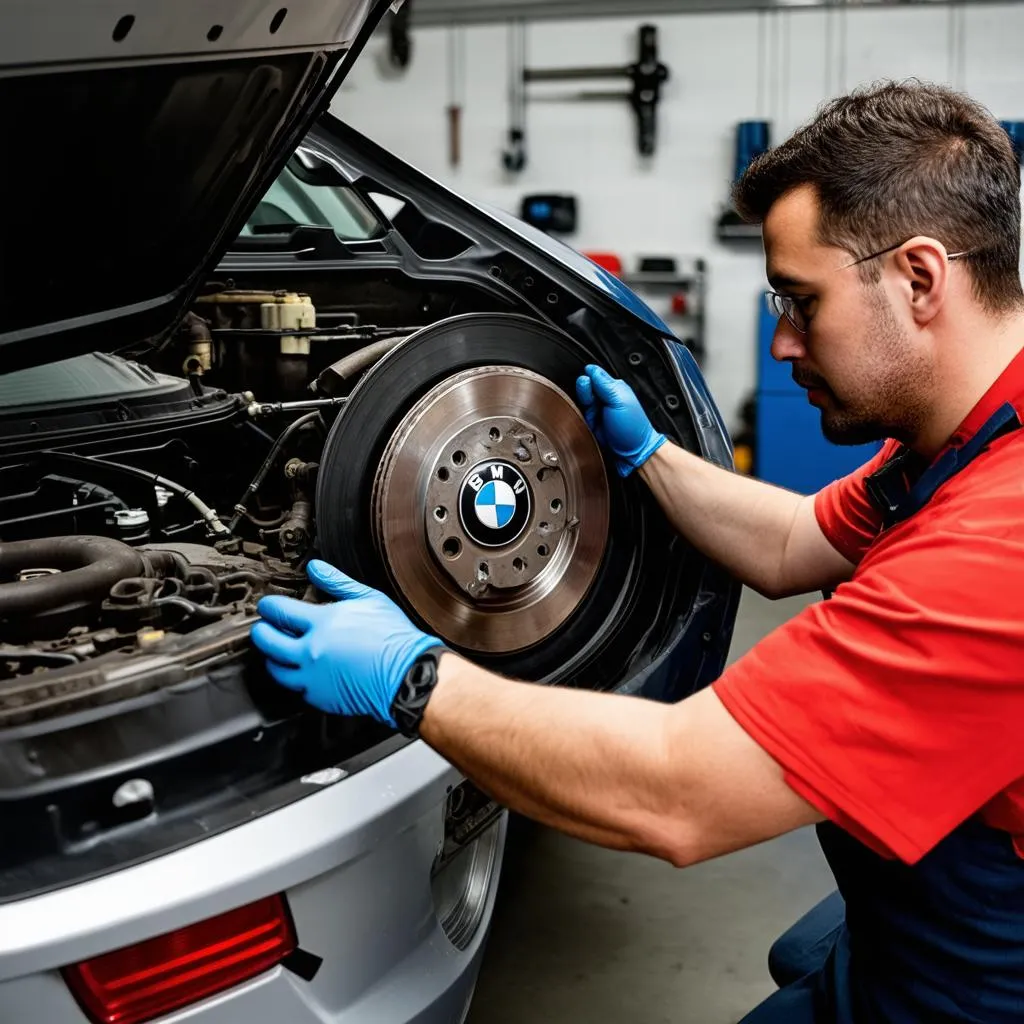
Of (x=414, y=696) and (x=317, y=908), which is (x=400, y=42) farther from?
(x=317, y=908)

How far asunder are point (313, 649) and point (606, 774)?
31 centimetres

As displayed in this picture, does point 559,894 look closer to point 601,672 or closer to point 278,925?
point 601,672

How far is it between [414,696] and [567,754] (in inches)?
6.5

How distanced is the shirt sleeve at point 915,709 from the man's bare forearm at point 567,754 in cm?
11

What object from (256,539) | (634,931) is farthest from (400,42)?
(634,931)

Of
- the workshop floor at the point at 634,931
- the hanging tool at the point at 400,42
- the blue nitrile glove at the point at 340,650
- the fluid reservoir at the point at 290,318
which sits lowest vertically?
the workshop floor at the point at 634,931

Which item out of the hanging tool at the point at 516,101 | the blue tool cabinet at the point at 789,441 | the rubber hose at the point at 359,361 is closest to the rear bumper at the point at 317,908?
the rubber hose at the point at 359,361

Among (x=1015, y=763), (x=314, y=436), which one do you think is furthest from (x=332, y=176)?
(x=1015, y=763)

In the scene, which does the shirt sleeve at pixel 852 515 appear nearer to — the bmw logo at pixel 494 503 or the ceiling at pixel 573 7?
the bmw logo at pixel 494 503

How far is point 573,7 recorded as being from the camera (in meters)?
5.48

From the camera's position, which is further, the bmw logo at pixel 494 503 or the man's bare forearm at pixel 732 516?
the man's bare forearm at pixel 732 516

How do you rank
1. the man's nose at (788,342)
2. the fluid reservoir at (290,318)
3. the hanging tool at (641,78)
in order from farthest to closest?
1. the hanging tool at (641,78)
2. the fluid reservoir at (290,318)
3. the man's nose at (788,342)

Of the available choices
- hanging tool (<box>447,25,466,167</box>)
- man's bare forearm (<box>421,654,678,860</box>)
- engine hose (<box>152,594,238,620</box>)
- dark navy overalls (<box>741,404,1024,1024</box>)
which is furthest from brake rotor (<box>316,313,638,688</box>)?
hanging tool (<box>447,25,466,167</box>)

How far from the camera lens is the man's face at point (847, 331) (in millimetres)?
1126
